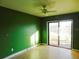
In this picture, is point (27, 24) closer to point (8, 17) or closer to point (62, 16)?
point (8, 17)

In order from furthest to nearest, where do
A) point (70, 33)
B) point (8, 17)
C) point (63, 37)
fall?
point (63, 37), point (70, 33), point (8, 17)

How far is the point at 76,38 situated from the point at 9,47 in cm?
398

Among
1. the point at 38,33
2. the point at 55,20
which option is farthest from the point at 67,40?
the point at 38,33

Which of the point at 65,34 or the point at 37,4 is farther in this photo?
the point at 65,34

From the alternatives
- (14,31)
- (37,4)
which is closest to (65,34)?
(37,4)

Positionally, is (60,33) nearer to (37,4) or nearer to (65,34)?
(65,34)

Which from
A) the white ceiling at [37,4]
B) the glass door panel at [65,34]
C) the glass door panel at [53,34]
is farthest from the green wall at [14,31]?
the glass door panel at [65,34]

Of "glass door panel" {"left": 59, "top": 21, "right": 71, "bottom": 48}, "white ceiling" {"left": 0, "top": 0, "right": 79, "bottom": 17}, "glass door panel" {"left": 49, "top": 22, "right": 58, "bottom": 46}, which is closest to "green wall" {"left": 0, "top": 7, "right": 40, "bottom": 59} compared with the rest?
"white ceiling" {"left": 0, "top": 0, "right": 79, "bottom": 17}

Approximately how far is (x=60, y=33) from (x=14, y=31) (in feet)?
11.1

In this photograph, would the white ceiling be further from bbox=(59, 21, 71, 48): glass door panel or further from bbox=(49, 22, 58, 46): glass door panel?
bbox=(49, 22, 58, 46): glass door panel

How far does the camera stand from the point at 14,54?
4.17 meters

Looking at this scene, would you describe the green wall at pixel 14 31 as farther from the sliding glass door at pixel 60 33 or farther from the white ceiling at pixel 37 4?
the sliding glass door at pixel 60 33

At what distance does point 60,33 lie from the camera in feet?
19.3

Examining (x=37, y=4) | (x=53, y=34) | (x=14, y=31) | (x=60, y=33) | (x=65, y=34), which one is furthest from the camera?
(x=53, y=34)
